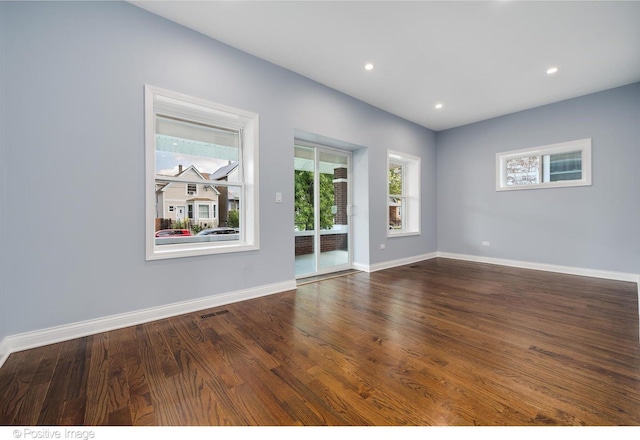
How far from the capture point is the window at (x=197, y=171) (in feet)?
8.61

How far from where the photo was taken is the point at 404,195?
5848 mm

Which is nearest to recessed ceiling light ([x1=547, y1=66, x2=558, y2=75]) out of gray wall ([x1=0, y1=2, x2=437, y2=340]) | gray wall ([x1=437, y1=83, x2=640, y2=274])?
gray wall ([x1=437, y1=83, x2=640, y2=274])

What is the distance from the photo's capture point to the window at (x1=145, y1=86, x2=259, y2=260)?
2.62 meters

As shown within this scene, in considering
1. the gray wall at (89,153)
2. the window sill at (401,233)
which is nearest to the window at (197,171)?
the gray wall at (89,153)

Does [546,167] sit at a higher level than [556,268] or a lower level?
higher

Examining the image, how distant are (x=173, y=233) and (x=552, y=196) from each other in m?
6.08

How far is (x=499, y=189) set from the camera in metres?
5.19

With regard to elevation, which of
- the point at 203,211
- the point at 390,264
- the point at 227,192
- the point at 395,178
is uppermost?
the point at 395,178

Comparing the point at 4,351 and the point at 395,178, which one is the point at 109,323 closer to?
the point at 4,351

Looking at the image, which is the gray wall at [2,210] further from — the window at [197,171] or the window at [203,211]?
the window at [203,211]

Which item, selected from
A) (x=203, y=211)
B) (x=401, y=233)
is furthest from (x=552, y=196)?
(x=203, y=211)

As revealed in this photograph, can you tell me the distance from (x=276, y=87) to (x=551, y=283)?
4.87m

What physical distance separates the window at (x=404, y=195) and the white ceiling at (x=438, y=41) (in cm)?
174
